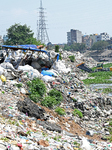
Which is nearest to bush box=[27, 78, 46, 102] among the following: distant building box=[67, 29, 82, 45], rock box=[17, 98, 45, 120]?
rock box=[17, 98, 45, 120]

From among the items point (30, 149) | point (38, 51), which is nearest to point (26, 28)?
point (38, 51)

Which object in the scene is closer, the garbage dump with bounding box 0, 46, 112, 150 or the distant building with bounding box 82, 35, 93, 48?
the garbage dump with bounding box 0, 46, 112, 150

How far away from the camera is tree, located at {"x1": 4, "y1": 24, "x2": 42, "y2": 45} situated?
127 feet

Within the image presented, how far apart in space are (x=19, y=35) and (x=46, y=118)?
34.0 m

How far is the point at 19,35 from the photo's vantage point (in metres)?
39.0

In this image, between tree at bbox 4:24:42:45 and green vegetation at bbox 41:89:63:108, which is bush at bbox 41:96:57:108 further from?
tree at bbox 4:24:42:45

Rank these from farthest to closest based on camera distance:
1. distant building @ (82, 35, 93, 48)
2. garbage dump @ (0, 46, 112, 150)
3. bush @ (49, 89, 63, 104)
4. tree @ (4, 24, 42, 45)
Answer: distant building @ (82, 35, 93, 48)
tree @ (4, 24, 42, 45)
bush @ (49, 89, 63, 104)
garbage dump @ (0, 46, 112, 150)

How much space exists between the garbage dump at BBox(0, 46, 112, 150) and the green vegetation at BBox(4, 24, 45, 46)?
26.3m

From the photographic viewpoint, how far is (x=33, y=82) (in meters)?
9.28

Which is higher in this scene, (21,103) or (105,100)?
(21,103)

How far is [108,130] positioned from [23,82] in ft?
13.0

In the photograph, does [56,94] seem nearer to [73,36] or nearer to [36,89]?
[36,89]

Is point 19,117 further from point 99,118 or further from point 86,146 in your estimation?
point 99,118

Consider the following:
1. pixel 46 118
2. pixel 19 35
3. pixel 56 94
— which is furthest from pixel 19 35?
pixel 46 118
